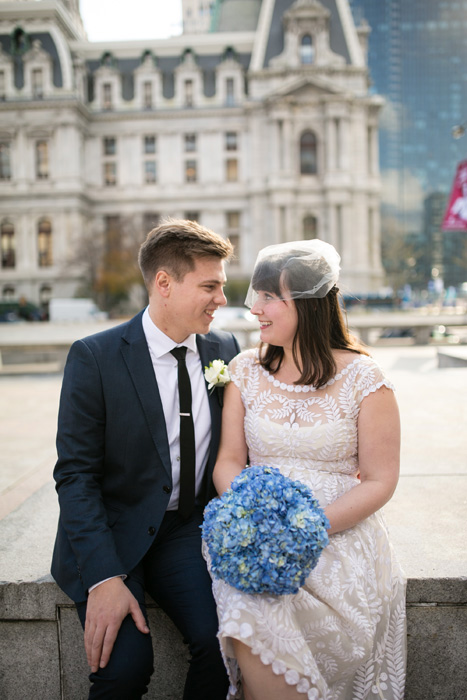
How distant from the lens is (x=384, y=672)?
2.09 meters

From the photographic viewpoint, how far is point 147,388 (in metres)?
2.40

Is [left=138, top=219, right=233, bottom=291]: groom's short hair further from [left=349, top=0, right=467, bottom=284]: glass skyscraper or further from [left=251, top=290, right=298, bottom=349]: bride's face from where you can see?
[left=349, top=0, right=467, bottom=284]: glass skyscraper

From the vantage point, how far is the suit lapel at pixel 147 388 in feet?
7.78

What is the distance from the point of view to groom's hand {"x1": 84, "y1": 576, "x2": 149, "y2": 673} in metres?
1.95

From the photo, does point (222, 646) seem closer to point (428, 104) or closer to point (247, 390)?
point (247, 390)

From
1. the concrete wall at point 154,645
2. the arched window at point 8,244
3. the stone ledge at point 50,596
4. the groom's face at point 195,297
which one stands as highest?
the arched window at point 8,244

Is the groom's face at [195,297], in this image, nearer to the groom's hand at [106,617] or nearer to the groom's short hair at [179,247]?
the groom's short hair at [179,247]

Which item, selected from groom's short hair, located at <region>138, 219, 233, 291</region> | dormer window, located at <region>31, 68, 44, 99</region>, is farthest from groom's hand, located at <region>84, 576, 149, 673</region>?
dormer window, located at <region>31, 68, 44, 99</region>

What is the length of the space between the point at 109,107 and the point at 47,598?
5535 centimetres

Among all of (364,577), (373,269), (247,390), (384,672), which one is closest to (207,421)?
(247,390)

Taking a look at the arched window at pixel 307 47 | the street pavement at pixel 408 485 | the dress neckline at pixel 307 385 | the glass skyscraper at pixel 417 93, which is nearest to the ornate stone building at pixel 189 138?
the arched window at pixel 307 47

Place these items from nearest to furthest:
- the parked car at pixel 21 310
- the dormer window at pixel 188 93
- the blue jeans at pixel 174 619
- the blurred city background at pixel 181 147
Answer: the blue jeans at pixel 174 619, the parked car at pixel 21 310, the blurred city background at pixel 181 147, the dormer window at pixel 188 93

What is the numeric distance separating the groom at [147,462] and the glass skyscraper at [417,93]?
111 metres

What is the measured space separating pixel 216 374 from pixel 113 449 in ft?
1.71
